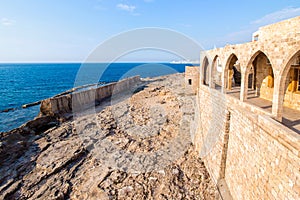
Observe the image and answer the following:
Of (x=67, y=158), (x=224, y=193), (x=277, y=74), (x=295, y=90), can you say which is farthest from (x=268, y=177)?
(x=67, y=158)

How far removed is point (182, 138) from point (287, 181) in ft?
28.3

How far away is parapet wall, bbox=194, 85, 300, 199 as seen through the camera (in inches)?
150

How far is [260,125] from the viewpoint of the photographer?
4.98 m

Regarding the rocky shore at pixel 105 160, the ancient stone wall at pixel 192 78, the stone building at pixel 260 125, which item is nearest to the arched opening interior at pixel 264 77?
the stone building at pixel 260 125

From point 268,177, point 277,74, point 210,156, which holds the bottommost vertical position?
point 210,156

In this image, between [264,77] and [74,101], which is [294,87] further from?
[74,101]

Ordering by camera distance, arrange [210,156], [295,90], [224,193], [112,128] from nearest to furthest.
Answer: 1. [295,90]
2. [224,193]
3. [210,156]
4. [112,128]

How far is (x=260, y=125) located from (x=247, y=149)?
1.25 m

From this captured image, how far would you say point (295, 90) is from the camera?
6766 mm

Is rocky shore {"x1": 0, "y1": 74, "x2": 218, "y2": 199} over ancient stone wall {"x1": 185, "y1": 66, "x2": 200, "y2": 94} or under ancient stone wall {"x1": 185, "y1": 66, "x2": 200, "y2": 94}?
under

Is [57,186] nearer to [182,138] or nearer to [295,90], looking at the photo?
[182,138]

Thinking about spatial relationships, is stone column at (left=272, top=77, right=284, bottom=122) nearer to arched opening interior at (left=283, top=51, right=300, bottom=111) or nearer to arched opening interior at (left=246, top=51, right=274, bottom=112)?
arched opening interior at (left=283, top=51, right=300, bottom=111)

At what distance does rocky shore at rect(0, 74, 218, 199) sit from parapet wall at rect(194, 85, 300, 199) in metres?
1.37

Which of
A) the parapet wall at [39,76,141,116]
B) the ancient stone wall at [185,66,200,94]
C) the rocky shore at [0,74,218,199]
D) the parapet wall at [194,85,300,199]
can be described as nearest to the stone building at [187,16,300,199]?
the parapet wall at [194,85,300,199]
